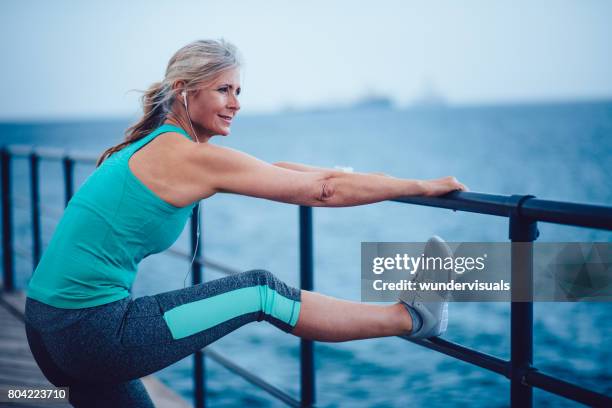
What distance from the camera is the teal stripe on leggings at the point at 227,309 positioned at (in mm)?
1597

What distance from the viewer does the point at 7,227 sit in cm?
486

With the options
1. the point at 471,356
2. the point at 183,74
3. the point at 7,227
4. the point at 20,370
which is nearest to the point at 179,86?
the point at 183,74

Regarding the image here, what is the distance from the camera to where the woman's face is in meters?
1.79

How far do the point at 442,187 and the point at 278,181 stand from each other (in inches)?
16.3

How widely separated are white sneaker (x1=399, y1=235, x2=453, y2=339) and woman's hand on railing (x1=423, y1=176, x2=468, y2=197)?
14 centimetres

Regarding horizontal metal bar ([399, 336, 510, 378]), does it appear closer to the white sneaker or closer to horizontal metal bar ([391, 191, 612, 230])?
the white sneaker

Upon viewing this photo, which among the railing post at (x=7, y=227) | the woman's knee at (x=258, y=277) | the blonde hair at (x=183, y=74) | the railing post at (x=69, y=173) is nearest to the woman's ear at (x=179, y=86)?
the blonde hair at (x=183, y=74)

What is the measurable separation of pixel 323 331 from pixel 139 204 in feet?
1.86

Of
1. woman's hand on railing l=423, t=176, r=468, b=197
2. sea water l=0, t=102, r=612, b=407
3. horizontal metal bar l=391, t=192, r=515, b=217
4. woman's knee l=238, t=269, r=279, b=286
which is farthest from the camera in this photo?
sea water l=0, t=102, r=612, b=407

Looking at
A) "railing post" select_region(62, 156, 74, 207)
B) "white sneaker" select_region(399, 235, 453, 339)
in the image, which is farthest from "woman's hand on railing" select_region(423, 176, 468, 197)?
"railing post" select_region(62, 156, 74, 207)

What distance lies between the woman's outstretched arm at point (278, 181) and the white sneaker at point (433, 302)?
179 millimetres

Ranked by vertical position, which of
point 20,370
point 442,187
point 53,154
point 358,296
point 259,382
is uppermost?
point 53,154

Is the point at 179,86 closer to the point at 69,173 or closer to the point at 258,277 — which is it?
the point at 258,277

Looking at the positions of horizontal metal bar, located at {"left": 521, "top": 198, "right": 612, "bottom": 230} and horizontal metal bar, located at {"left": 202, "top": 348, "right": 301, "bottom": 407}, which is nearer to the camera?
horizontal metal bar, located at {"left": 521, "top": 198, "right": 612, "bottom": 230}
